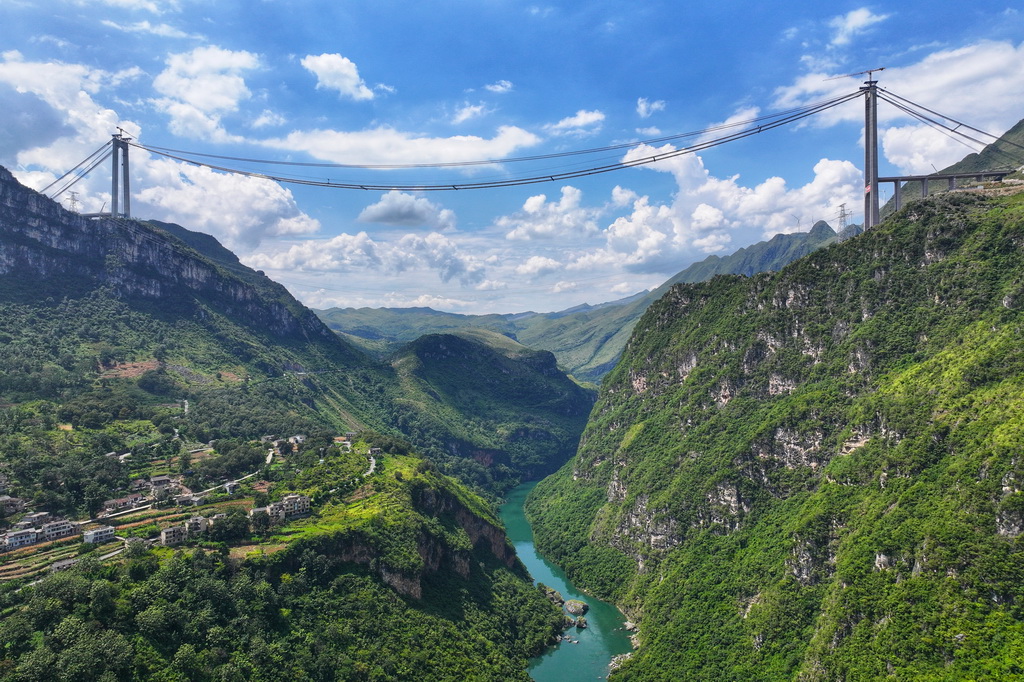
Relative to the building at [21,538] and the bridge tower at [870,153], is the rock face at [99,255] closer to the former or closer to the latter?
the building at [21,538]

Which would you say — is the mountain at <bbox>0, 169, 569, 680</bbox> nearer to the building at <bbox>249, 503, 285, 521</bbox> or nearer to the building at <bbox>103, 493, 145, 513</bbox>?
the building at <bbox>103, 493, 145, 513</bbox>

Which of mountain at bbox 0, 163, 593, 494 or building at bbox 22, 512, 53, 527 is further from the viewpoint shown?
mountain at bbox 0, 163, 593, 494

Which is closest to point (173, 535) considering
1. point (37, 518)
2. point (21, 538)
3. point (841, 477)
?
point (21, 538)

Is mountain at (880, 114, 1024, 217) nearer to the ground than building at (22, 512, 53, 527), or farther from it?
farther from it

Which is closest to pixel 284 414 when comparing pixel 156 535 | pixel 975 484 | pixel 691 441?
pixel 156 535

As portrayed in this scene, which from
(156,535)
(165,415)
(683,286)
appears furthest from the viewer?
(683,286)

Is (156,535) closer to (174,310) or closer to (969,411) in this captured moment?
(969,411)

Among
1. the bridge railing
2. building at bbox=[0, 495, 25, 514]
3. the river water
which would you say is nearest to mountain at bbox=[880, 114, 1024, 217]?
the bridge railing
